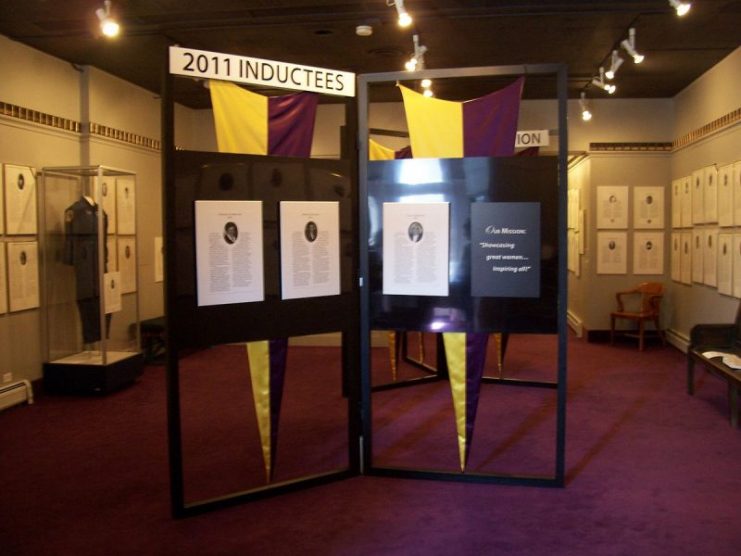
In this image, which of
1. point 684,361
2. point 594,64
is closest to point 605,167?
point 594,64

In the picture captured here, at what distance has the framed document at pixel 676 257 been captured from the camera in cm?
832

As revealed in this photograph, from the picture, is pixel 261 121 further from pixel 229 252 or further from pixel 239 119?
pixel 229 252

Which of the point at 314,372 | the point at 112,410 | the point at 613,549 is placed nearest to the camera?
the point at 613,549

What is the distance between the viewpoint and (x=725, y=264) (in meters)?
6.67

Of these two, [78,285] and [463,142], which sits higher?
[463,142]

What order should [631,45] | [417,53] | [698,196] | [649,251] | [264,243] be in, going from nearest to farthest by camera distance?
[264,243], [631,45], [417,53], [698,196], [649,251]

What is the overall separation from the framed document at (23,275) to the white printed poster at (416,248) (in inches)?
148

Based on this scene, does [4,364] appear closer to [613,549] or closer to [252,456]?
[252,456]

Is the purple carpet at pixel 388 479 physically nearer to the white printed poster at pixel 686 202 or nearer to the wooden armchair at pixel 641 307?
the wooden armchair at pixel 641 307

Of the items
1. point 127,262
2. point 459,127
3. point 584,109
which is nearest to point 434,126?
point 459,127

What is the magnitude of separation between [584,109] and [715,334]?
12.1ft

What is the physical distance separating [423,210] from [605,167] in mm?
5915

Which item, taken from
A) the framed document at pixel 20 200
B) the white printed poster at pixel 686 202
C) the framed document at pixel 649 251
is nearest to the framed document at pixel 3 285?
the framed document at pixel 20 200

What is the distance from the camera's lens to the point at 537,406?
568 centimetres
